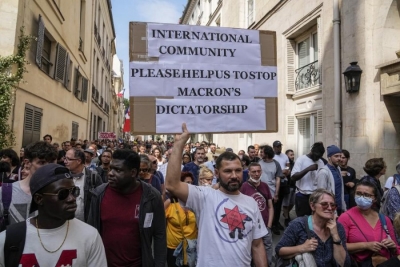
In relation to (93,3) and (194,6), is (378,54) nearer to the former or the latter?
(93,3)

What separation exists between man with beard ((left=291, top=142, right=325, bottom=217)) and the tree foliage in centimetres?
592

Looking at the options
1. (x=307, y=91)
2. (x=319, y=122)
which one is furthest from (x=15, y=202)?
(x=307, y=91)

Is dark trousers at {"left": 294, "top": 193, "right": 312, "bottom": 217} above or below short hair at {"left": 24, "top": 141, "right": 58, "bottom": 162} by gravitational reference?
below

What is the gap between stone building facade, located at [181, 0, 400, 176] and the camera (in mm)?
7926

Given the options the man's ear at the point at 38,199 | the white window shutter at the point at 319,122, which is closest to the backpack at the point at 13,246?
the man's ear at the point at 38,199

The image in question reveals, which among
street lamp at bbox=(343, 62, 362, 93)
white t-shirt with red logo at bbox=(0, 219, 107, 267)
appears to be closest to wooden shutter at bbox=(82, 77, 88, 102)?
street lamp at bbox=(343, 62, 362, 93)

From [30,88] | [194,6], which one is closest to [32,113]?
[30,88]

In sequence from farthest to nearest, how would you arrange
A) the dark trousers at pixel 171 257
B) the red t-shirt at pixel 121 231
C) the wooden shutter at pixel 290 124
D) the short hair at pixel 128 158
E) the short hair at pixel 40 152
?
the wooden shutter at pixel 290 124, the dark trousers at pixel 171 257, the short hair at pixel 40 152, the short hair at pixel 128 158, the red t-shirt at pixel 121 231

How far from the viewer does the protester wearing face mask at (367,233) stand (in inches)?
123

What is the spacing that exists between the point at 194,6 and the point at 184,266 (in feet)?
96.7

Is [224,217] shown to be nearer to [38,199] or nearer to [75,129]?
[38,199]

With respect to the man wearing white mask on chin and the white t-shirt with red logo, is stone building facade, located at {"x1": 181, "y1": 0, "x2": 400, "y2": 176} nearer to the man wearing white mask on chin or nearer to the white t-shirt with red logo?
the man wearing white mask on chin

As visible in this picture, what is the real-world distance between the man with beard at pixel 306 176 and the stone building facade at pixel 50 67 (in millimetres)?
6531

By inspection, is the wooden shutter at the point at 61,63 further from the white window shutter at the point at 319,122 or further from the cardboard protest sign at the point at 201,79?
the cardboard protest sign at the point at 201,79
